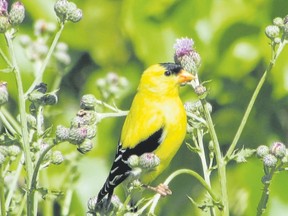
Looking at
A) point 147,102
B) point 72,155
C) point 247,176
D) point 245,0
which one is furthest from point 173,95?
point 245,0

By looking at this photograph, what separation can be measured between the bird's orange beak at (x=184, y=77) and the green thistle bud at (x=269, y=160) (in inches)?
10.0

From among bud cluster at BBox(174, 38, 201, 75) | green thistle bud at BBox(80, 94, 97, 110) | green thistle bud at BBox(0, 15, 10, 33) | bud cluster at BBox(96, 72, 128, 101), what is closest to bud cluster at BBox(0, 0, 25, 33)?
green thistle bud at BBox(0, 15, 10, 33)

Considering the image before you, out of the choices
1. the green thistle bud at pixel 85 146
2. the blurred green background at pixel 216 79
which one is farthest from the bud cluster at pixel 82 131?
the blurred green background at pixel 216 79

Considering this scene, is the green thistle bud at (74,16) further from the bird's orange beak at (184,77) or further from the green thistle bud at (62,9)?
the bird's orange beak at (184,77)

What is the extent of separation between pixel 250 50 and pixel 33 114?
1440mm

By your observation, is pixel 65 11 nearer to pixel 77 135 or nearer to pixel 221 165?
pixel 77 135

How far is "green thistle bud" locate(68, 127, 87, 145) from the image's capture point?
206cm

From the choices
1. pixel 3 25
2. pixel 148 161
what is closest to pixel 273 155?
pixel 148 161

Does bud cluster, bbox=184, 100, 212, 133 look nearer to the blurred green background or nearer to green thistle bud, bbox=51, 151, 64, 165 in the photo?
green thistle bud, bbox=51, 151, 64, 165

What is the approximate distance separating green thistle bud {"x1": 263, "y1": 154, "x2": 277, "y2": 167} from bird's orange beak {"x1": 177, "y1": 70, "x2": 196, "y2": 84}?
0.83 ft

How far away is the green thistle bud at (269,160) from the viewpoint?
2.18 metres

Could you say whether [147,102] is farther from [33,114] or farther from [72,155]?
[33,114]

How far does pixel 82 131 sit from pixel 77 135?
2cm

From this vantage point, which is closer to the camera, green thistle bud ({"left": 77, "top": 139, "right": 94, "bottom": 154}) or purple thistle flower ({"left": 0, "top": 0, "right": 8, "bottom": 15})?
green thistle bud ({"left": 77, "top": 139, "right": 94, "bottom": 154})
